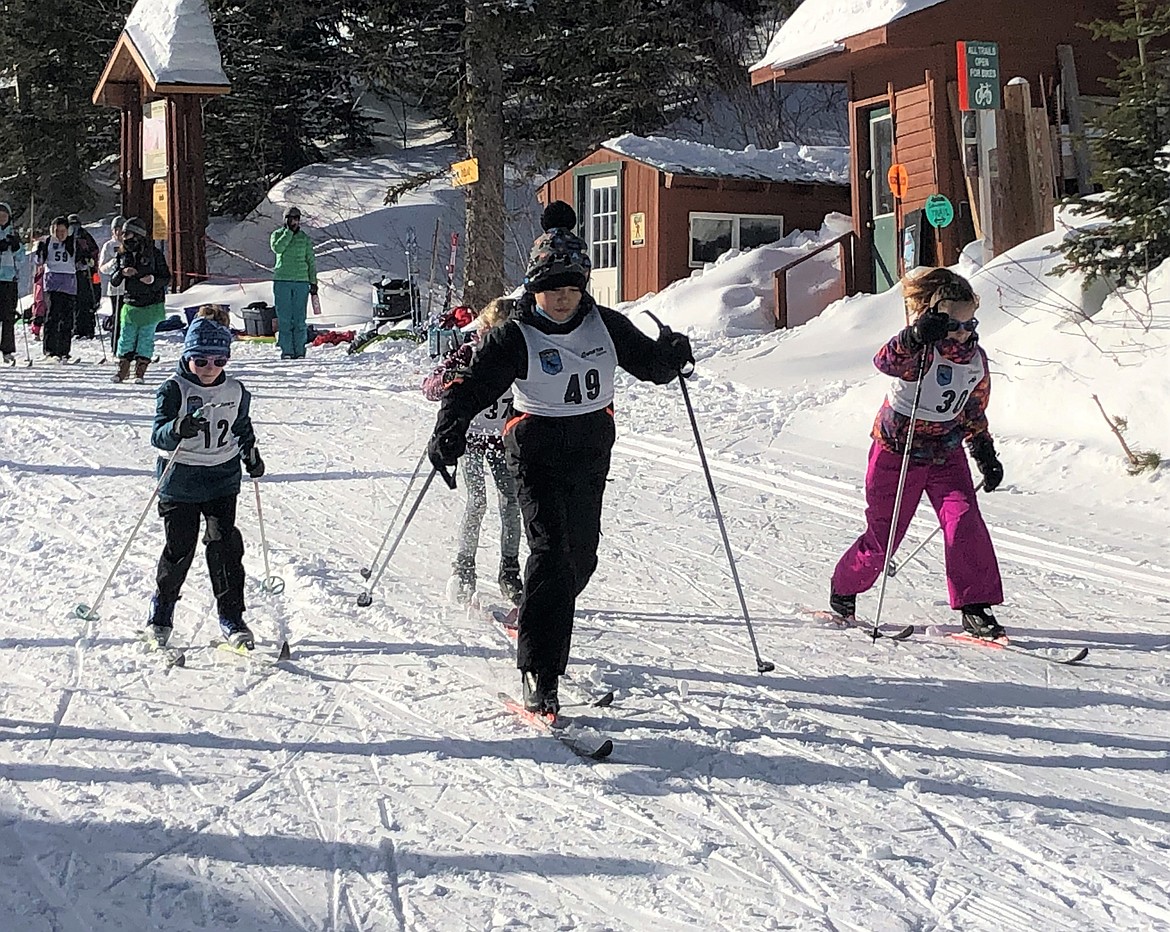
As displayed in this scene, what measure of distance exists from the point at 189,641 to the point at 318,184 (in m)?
26.3

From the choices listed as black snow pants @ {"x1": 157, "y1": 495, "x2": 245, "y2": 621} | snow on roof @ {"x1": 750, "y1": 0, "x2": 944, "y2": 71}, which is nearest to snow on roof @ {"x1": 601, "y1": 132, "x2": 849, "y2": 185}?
snow on roof @ {"x1": 750, "y1": 0, "x2": 944, "y2": 71}

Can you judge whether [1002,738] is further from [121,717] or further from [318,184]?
[318,184]

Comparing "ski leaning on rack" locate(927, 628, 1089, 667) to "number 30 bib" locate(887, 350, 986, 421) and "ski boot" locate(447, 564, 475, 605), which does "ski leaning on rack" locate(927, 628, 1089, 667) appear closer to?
"number 30 bib" locate(887, 350, 986, 421)

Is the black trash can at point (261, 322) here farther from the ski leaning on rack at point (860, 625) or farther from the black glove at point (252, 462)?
the ski leaning on rack at point (860, 625)

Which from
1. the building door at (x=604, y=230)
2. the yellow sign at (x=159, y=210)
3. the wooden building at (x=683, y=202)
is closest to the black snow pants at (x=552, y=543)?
the wooden building at (x=683, y=202)

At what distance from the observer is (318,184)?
3064 centimetres

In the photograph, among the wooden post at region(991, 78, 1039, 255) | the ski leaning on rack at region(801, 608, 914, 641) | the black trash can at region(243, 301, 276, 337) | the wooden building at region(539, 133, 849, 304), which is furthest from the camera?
the wooden building at region(539, 133, 849, 304)

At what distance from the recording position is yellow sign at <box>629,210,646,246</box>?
21.0 m

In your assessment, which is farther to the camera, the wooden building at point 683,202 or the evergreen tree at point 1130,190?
the wooden building at point 683,202

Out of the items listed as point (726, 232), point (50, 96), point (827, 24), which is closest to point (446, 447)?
point (827, 24)

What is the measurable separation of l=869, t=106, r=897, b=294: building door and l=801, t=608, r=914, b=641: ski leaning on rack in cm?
1129

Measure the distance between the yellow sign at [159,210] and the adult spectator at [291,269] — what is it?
28.8 feet

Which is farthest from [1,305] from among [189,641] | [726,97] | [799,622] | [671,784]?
[726,97]

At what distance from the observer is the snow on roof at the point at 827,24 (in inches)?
583
